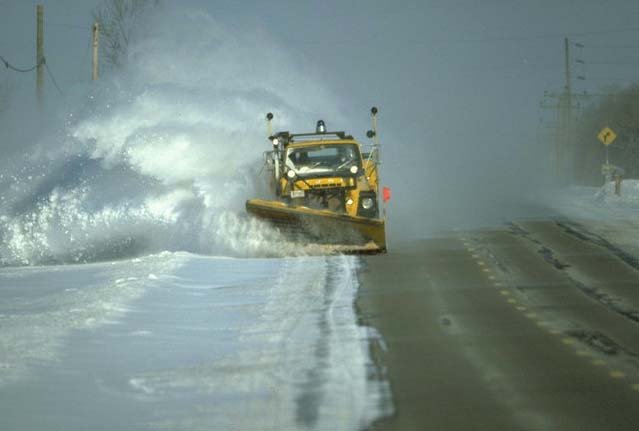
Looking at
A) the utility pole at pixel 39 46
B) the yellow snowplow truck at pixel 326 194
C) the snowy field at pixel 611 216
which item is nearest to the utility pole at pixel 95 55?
the utility pole at pixel 39 46

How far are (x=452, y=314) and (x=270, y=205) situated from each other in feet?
22.3

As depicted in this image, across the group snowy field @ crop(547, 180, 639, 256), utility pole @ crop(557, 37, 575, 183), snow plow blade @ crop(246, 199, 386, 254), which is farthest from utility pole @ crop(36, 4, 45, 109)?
utility pole @ crop(557, 37, 575, 183)

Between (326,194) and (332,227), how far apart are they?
1806mm

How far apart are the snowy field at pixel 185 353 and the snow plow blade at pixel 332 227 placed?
6.58 feet

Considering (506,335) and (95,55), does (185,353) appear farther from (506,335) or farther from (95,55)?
(95,55)

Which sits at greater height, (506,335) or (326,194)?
(326,194)

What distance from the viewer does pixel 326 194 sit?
1962 cm

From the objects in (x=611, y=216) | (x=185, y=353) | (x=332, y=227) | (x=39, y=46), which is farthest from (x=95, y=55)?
→ (x=185, y=353)

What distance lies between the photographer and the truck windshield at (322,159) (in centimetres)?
1991

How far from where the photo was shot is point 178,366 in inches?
358

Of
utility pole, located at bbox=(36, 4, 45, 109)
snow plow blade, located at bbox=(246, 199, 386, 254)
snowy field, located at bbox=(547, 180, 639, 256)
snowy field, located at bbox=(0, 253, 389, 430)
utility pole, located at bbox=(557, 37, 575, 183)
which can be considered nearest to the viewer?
snowy field, located at bbox=(0, 253, 389, 430)

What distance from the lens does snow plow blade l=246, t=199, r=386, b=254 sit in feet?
58.5

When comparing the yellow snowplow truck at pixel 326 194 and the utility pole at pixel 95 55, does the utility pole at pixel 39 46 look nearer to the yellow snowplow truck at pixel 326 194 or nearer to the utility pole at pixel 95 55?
the utility pole at pixel 95 55

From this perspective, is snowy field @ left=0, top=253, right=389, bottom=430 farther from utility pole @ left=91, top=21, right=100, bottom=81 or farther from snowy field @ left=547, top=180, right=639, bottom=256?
utility pole @ left=91, top=21, right=100, bottom=81
